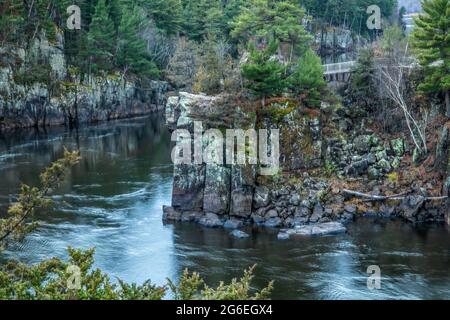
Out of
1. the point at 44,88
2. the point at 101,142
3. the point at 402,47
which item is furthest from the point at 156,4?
the point at 402,47

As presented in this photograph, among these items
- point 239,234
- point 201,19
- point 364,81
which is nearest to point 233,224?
point 239,234

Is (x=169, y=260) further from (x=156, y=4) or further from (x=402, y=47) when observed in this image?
(x=156, y=4)

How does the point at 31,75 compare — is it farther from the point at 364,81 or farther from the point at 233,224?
the point at 233,224

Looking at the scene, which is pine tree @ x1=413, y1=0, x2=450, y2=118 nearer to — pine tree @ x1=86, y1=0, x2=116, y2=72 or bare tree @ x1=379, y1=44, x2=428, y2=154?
bare tree @ x1=379, y1=44, x2=428, y2=154

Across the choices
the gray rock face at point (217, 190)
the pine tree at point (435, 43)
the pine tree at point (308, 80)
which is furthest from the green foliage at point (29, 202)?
the pine tree at point (435, 43)

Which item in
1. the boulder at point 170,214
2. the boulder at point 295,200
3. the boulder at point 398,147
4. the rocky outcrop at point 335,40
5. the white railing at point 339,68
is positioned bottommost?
the boulder at point 170,214

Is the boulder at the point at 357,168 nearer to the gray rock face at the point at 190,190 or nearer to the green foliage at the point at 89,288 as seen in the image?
the gray rock face at the point at 190,190

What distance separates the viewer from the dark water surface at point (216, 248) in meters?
31.4

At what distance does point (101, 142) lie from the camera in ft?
232

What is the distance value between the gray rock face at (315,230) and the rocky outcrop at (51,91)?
2078 inches

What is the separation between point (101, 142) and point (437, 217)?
4368cm

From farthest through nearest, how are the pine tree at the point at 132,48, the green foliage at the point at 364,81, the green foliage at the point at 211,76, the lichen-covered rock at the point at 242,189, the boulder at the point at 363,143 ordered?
the pine tree at the point at 132,48
the green foliage at the point at 364,81
the green foliage at the point at 211,76
the boulder at the point at 363,143
the lichen-covered rock at the point at 242,189

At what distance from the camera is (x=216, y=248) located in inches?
1443

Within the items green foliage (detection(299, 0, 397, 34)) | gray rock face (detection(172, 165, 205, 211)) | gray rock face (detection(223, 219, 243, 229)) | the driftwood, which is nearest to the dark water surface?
gray rock face (detection(223, 219, 243, 229))
